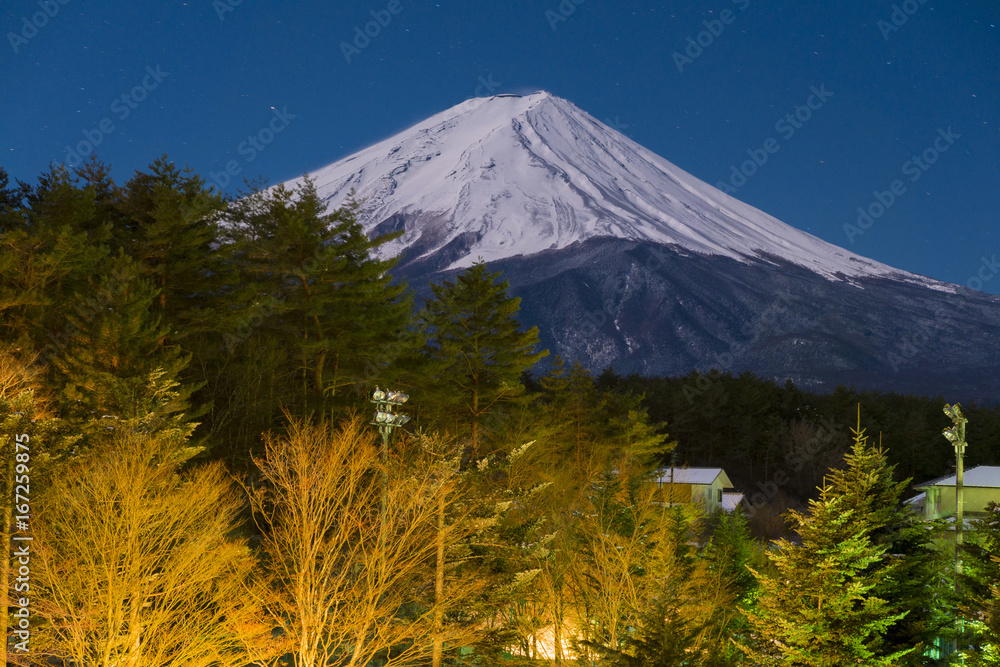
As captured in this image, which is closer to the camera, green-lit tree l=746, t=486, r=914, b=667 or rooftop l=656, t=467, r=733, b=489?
green-lit tree l=746, t=486, r=914, b=667

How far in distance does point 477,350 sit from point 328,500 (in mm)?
16564

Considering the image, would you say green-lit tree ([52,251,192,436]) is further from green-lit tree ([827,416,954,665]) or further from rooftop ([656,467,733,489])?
rooftop ([656,467,733,489])

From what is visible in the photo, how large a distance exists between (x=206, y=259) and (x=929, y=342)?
202 metres

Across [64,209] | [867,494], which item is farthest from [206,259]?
[867,494]

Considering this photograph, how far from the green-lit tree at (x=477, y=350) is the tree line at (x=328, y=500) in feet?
0.44

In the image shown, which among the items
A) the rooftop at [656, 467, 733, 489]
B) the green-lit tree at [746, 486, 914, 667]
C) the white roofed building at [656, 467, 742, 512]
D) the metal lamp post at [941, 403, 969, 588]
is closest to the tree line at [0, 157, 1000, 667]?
the green-lit tree at [746, 486, 914, 667]

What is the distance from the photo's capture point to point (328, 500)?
53.9ft

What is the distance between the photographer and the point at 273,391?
106 feet

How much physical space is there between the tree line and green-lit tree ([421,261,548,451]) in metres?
0.13

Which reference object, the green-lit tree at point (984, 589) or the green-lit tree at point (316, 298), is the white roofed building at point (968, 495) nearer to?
the green-lit tree at point (984, 589)

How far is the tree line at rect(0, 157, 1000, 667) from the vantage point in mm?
14820

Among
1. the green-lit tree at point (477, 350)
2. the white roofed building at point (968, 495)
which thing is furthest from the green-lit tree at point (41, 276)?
the white roofed building at point (968, 495)

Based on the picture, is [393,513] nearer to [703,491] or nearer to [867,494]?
[867,494]

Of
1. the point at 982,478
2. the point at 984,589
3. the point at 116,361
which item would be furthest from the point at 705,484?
the point at 116,361
